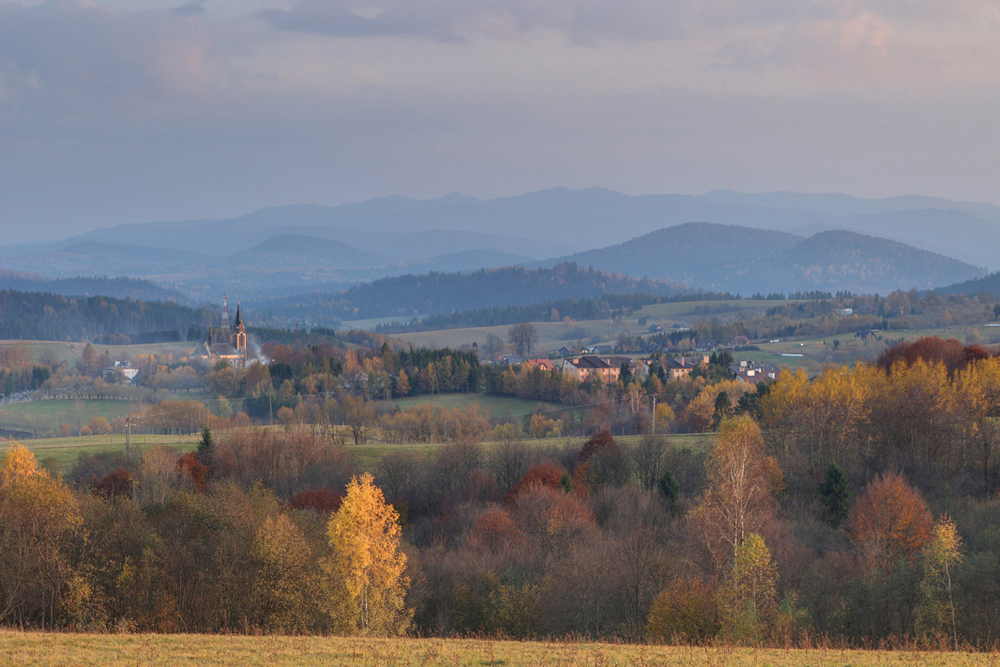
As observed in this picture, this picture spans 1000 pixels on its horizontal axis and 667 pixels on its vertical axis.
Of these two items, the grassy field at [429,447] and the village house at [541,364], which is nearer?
the grassy field at [429,447]

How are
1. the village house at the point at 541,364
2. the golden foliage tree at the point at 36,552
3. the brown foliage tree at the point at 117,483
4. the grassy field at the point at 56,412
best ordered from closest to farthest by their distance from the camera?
the golden foliage tree at the point at 36,552, the brown foliage tree at the point at 117,483, the grassy field at the point at 56,412, the village house at the point at 541,364

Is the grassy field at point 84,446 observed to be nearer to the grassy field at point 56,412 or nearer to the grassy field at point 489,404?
the grassy field at point 489,404

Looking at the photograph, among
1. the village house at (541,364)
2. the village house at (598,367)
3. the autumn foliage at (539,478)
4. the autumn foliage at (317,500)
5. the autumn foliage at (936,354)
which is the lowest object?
the autumn foliage at (317,500)

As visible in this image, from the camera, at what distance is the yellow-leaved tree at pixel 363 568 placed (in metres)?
37.3

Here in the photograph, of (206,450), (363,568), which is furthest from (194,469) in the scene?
(363,568)

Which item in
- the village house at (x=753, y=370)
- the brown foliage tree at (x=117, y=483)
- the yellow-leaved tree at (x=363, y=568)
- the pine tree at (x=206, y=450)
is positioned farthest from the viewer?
the village house at (x=753, y=370)

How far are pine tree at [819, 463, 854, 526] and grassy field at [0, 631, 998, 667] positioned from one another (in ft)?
118

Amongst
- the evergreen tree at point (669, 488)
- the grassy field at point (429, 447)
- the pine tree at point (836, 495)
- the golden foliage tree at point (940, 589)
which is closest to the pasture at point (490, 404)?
the grassy field at point (429, 447)

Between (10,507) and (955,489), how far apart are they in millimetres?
55593

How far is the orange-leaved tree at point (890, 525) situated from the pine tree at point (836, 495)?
13.1 ft

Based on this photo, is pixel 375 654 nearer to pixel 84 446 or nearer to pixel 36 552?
pixel 36 552

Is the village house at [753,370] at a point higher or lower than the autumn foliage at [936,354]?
lower

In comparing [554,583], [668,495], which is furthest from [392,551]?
[668,495]

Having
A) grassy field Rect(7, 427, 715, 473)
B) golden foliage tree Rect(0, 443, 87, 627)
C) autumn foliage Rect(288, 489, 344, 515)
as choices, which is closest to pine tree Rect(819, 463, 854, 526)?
grassy field Rect(7, 427, 715, 473)
